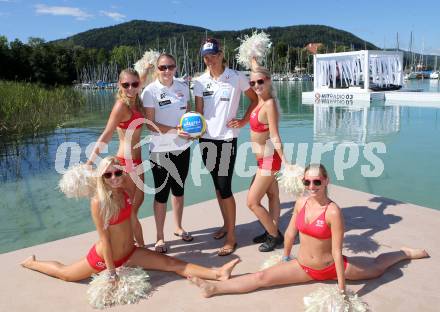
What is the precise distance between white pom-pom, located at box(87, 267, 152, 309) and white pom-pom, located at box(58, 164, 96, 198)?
662mm

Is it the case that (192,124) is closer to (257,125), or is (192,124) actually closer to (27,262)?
(257,125)

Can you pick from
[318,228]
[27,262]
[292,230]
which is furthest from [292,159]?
[27,262]

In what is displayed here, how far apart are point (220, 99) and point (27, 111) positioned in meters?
13.3

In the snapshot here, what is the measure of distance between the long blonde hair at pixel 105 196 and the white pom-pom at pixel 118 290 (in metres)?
0.42

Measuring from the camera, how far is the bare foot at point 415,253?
11.5 ft

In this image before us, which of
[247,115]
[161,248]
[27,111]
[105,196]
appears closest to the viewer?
[105,196]

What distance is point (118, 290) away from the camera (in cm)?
292

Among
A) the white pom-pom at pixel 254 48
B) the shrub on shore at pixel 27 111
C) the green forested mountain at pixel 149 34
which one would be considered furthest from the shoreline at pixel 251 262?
the green forested mountain at pixel 149 34

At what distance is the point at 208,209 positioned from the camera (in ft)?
17.0

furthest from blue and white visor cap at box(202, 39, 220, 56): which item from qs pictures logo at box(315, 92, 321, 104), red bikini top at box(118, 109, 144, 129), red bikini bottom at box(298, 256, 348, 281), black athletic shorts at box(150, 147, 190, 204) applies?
qs pictures logo at box(315, 92, 321, 104)

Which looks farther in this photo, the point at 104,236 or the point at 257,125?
the point at 257,125

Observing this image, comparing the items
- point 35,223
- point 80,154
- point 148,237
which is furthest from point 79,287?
point 80,154

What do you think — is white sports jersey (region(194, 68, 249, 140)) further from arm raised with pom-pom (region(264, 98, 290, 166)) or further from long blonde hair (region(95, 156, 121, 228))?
long blonde hair (region(95, 156, 121, 228))

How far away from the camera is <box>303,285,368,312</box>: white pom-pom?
8.57ft
